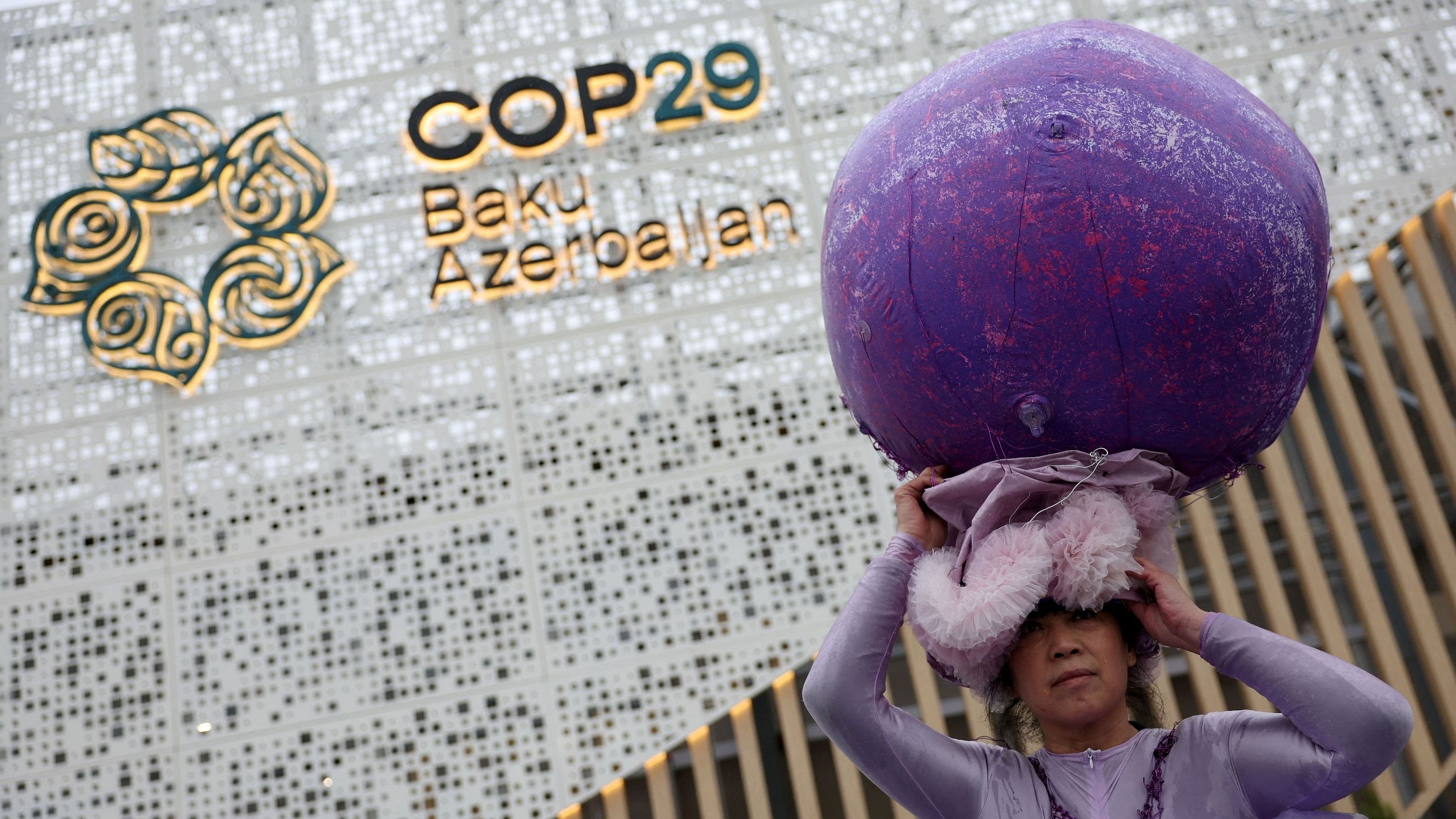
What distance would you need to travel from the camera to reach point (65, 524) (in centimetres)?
458

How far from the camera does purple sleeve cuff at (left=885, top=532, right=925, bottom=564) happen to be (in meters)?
1.45

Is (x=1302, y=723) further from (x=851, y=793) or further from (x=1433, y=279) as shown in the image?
(x=1433, y=279)

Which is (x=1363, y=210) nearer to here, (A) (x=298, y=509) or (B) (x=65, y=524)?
(A) (x=298, y=509)

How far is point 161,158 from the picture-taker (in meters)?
4.95

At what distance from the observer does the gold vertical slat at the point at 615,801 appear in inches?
165

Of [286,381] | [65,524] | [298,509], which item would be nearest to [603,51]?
[286,381]

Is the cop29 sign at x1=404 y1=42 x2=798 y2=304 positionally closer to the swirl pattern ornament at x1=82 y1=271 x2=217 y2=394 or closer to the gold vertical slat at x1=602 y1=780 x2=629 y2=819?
the swirl pattern ornament at x1=82 y1=271 x2=217 y2=394

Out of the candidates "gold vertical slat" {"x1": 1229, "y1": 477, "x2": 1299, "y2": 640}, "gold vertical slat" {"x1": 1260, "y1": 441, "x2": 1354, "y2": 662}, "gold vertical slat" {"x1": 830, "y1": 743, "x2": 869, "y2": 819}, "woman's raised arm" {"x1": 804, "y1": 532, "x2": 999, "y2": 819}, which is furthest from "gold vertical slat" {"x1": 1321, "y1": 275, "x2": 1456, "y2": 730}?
"woman's raised arm" {"x1": 804, "y1": 532, "x2": 999, "y2": 819}

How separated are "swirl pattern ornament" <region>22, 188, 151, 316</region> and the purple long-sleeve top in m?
4.22

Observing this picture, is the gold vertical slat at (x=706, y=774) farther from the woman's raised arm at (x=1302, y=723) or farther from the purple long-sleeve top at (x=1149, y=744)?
the woman's raised arm at (x=1302, y=723)

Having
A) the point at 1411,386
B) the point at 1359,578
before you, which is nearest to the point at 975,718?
the point at 1359,578

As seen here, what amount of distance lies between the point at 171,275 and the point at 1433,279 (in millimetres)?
4552

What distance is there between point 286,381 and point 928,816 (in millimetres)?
3725

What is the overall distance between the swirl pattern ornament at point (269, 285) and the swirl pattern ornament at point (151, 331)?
79 mm
